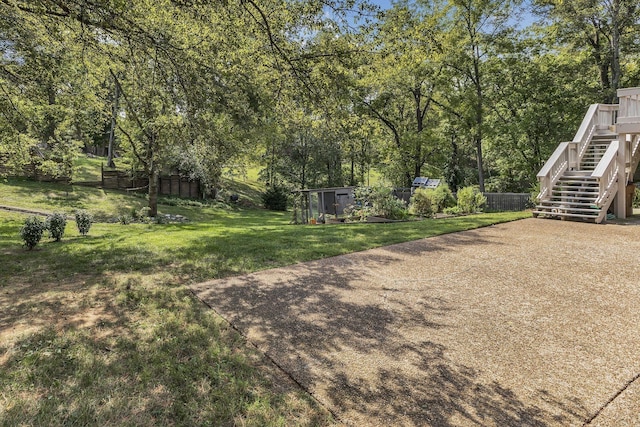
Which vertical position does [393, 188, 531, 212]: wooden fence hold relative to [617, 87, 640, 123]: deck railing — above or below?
below

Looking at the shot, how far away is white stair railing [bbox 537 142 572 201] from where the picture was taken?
389 inches

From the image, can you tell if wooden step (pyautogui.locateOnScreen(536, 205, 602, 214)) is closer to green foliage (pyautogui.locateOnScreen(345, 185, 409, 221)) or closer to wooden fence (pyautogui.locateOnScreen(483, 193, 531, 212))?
green foliage (pyautogui.locateOnScreen(345, 185, 409, 221))

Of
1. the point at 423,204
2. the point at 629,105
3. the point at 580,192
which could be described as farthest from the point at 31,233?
the point at 629,105

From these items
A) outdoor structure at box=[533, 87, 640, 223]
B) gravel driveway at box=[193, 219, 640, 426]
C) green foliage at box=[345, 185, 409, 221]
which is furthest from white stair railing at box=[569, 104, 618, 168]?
gravel driveway at box=[193, 219, 640, 426]

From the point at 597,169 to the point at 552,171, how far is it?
3.76 feet

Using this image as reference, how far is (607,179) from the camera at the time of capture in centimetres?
905

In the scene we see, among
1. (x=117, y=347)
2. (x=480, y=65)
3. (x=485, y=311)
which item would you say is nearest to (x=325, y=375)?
(x=117, y=347)

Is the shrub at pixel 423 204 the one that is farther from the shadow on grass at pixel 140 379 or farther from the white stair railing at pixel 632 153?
the shadow on grass at pixel 140 379

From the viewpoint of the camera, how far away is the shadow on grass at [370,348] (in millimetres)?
2188

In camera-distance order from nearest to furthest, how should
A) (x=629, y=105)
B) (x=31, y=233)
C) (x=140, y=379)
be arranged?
(x=140, y=379) < (x=31, y=233) < (x=629, y=105)

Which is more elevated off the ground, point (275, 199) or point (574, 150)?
point (574, 150)

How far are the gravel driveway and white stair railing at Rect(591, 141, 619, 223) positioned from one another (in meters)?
3.57

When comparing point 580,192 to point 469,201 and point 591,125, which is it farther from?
point 469,201

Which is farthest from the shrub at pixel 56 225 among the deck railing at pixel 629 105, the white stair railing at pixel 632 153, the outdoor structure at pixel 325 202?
the white stair railing at pixel 632 153
